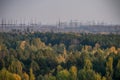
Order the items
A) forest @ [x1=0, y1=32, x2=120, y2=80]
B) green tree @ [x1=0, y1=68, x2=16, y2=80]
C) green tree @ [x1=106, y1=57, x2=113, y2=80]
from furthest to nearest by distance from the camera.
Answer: green tree @ [x1=106, y1=57, x2=113, y2=80] → forest @ [x1=0, y1=32, x2=120, y2=80] → green tree @ [x1=0, y1=68, x2=16, y2=80]

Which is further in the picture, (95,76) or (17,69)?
(17,69)

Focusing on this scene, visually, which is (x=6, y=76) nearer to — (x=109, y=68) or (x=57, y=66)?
(x=57, y=66)

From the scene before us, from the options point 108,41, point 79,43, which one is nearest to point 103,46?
point 108,41

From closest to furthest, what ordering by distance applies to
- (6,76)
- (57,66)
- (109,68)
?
(6,76) → (109,68) → (57,66)

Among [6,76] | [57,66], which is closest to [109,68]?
[57,66]

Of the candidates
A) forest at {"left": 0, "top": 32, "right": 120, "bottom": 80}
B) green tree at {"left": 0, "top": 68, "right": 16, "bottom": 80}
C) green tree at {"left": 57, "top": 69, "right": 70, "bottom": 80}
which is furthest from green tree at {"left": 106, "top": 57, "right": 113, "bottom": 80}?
green tree at {"left": 0, "top": 68, "right": 16, "bottom": 80}

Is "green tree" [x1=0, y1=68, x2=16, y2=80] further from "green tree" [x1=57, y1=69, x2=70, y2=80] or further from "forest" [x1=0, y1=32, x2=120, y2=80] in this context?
"green tree" [x1=57, y1=69, x2=70, y2=80]

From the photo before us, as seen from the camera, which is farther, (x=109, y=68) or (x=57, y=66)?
(x=57, y=66)

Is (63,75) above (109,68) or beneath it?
beneath

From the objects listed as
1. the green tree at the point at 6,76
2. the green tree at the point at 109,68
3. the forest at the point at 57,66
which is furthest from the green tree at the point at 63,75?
the green tree at the point at 6,76

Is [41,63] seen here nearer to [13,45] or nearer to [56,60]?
[56,60]

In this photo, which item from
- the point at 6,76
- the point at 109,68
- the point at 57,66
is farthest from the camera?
the point at 57,66
